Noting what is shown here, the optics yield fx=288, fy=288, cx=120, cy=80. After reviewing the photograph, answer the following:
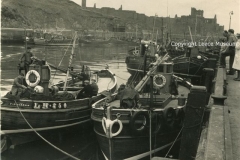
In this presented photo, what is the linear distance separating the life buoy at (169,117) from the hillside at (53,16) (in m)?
119

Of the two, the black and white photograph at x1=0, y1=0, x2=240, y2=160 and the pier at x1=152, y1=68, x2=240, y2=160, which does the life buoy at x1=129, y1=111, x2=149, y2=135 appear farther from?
the pier at x1=152, y1=68, x2=240, y2=160

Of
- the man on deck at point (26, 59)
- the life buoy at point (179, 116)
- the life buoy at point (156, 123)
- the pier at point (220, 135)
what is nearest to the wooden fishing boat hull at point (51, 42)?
the man on deck at point (26, 59)

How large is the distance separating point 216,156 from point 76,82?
15.6 m

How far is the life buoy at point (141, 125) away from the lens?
32.4ft

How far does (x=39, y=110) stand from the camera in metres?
12.4

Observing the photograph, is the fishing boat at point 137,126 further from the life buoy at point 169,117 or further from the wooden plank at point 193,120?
the wooden plank at point 193,120

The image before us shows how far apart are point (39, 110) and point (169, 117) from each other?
554 centimetres

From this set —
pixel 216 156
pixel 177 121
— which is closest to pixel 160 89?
pixel 177 121

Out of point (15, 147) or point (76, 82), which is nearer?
point (15, 147)

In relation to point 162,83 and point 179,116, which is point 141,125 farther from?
point 162,83

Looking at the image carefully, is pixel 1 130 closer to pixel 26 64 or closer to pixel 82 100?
pixel 82 100

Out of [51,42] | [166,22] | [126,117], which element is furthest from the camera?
[166,22]

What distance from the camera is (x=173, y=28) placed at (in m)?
167

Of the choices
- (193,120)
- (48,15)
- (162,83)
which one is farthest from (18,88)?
(48,15)
